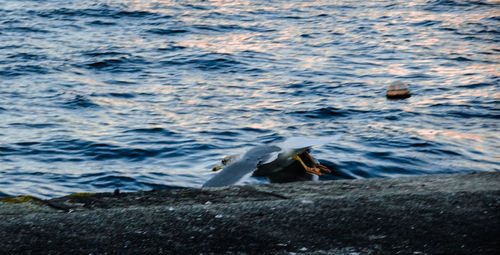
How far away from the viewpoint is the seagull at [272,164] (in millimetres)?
4813

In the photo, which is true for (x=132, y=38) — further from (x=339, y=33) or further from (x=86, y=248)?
(x=86, y=248)

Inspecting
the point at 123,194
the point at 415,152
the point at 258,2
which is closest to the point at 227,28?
the point at 258,2

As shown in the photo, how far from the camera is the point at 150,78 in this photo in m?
9.80

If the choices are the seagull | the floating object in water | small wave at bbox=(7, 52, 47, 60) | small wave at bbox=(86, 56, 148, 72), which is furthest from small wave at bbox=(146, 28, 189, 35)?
the seagull

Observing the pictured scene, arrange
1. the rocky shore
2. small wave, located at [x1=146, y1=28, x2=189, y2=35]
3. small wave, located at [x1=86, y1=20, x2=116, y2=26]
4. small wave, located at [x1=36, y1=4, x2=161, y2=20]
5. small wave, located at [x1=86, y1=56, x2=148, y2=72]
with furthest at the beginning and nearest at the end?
small wave, located at [x1=36, y1=4, x2=161, y2=20]
small wave, located at [x1=86, y1=20, x2=116, y2=26]
small wave, located at [x1=146, y1=28, x2=189, y2=35]
small wave, located at [x1=86, y1=56, x2=148, y2=72]
the rocky shore

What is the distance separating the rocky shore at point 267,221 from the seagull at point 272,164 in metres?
1.68

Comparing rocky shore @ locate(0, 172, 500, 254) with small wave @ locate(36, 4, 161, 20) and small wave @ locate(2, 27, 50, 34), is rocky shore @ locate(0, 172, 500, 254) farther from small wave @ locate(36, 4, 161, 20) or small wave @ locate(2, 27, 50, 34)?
small wave @ locate(36, 4, 161, 20)

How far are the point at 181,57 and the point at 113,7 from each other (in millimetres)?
4213

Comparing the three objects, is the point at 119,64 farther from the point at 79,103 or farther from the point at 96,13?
the point at 96,13

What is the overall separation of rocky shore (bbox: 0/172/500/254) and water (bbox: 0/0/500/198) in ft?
10.1

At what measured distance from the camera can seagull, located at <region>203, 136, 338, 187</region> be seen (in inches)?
189

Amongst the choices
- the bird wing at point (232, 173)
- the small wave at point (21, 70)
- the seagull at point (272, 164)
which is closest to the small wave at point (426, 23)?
the small wave at point (21, 70)

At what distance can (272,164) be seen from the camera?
16.5 feet

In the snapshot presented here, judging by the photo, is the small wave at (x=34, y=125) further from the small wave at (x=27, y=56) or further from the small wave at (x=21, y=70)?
the small wave at (x=27, y=56)
